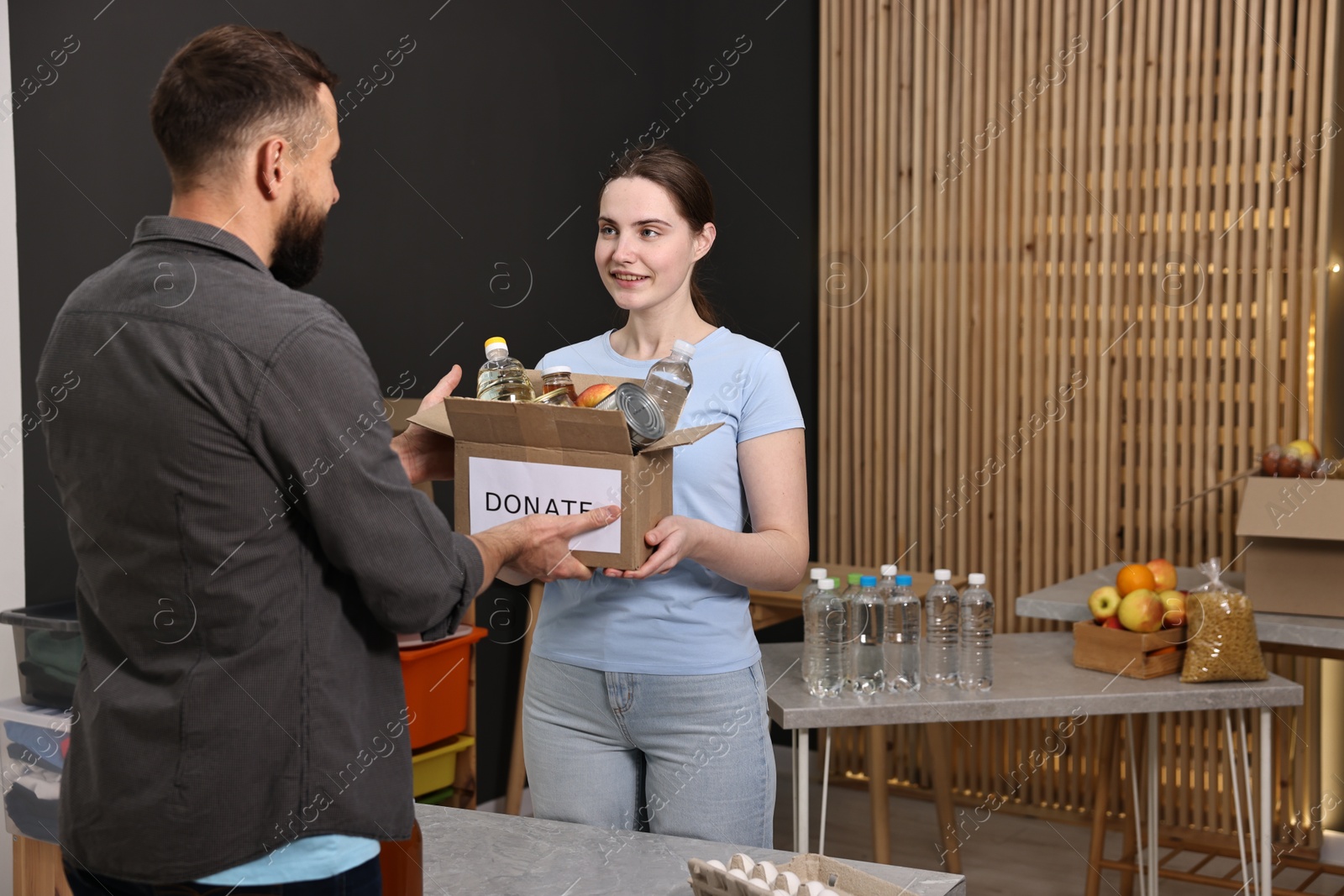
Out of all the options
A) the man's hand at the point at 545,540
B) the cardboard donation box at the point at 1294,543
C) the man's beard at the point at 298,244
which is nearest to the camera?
the man's beard at the point at 298,244

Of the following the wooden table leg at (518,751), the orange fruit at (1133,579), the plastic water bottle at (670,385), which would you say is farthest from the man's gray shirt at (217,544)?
the wooden table leg at (518,751)

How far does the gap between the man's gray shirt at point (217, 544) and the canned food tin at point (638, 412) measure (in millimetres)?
458

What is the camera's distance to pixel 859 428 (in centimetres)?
468

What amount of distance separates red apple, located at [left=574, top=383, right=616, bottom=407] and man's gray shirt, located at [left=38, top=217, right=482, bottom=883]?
0.51m

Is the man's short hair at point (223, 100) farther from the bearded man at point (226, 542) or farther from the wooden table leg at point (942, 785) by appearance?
the wooden table leg at point (942, 785)

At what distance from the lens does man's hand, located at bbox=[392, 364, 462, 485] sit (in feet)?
5.70

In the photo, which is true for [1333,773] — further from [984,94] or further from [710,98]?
[710,98]

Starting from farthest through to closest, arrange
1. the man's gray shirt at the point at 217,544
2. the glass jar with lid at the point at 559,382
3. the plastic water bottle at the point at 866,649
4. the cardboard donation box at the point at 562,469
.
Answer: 1. the plastic water bottle at the point at 866,649
2. the glass jar with lid at the point at 559,382
3. the cardboard donation box at the point at 562,469
4. the man's gray shirt at the point at 217,544

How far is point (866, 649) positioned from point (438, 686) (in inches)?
49.4

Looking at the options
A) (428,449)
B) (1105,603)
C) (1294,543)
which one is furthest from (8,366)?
(1294,543)

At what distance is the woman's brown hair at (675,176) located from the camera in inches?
75.2

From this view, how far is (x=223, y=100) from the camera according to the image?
115 centimetres

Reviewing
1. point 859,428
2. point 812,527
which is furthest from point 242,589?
point 812,527

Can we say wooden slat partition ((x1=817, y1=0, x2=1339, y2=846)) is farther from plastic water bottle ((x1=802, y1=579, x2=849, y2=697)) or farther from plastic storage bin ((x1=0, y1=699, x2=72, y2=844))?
plastic storage bin ((x1=0, y1=699, x2=72, y2=844))
